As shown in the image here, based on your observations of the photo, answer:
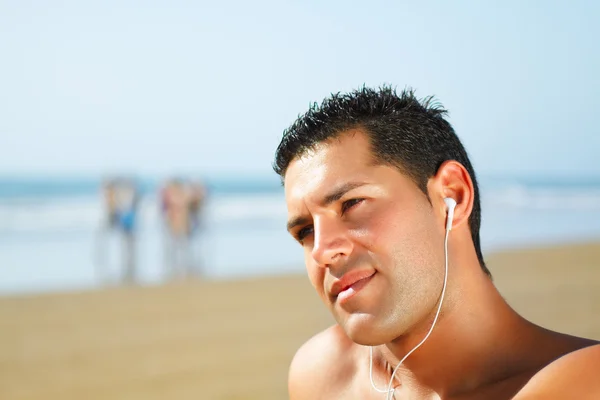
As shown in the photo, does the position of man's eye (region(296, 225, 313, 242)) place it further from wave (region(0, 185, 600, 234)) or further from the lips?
wave (region(0, 185, 600, 234))

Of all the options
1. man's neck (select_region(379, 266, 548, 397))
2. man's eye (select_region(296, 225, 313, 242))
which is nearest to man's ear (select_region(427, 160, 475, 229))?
man's neck (select_region(379, 266, 548, 397))

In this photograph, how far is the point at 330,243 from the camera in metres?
1.77

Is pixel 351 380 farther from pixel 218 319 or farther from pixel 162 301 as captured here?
pixel 162 301

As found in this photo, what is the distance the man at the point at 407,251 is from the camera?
174 centimetres

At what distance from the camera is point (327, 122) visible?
75.2 inches

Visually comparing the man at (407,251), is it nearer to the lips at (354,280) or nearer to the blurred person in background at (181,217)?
the lips at (354,280)

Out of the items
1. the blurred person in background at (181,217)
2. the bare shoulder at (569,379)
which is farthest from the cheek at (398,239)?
the blurred person in background at (181,217)

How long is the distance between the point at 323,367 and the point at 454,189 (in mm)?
771

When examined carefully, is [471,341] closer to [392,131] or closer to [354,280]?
[354,280]

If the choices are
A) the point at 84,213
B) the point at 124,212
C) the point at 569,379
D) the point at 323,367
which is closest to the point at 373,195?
the point at 569,379

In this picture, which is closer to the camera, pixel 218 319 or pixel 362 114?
pixel 362 114

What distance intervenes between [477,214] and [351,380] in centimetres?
63

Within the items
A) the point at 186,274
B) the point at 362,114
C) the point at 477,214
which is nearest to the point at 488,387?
the point at 477,214

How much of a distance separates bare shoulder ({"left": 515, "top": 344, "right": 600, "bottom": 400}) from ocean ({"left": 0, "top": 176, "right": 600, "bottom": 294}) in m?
9.72
